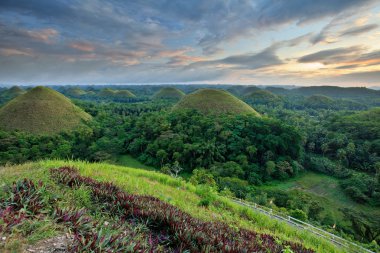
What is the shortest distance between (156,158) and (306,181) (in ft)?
85.2

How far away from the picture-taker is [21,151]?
103ft

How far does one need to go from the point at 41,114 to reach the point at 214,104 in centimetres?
4483

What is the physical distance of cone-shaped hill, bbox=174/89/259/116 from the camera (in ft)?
188

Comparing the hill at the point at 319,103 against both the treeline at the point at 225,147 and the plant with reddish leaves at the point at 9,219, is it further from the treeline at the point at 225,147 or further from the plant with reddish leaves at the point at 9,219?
the plant with reddish leaves at the point at 9,219

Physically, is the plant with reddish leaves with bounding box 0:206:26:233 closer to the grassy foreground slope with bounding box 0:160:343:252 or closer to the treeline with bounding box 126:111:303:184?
the grassy foreground slope with bounding box 0:160:343:252

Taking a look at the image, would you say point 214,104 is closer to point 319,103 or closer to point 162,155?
point 162,155

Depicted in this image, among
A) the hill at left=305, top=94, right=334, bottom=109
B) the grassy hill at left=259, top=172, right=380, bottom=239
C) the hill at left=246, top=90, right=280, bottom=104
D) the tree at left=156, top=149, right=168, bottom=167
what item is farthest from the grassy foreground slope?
the hill at left=305, top=94, right=334, bottom=109

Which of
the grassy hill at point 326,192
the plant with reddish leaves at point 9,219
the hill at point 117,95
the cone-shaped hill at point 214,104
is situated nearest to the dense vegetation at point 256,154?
the grassy hill at point 326,192

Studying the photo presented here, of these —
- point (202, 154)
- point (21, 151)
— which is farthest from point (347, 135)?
point (21, 151)

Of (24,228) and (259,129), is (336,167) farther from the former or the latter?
(24,228)

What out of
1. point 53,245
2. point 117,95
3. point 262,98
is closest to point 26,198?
point 53,245

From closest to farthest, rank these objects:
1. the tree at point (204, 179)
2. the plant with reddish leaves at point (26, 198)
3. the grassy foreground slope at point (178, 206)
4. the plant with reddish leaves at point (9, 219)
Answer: the plant with reddish leaves at point (9, 219) < the grassy foreground slope at point (178, 206) < the plant with reddish leaves at point (26, 198) < the tree at point (204, 179)

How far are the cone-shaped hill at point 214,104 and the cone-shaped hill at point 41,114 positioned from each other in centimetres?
2905

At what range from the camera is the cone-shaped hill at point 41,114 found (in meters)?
43.8
